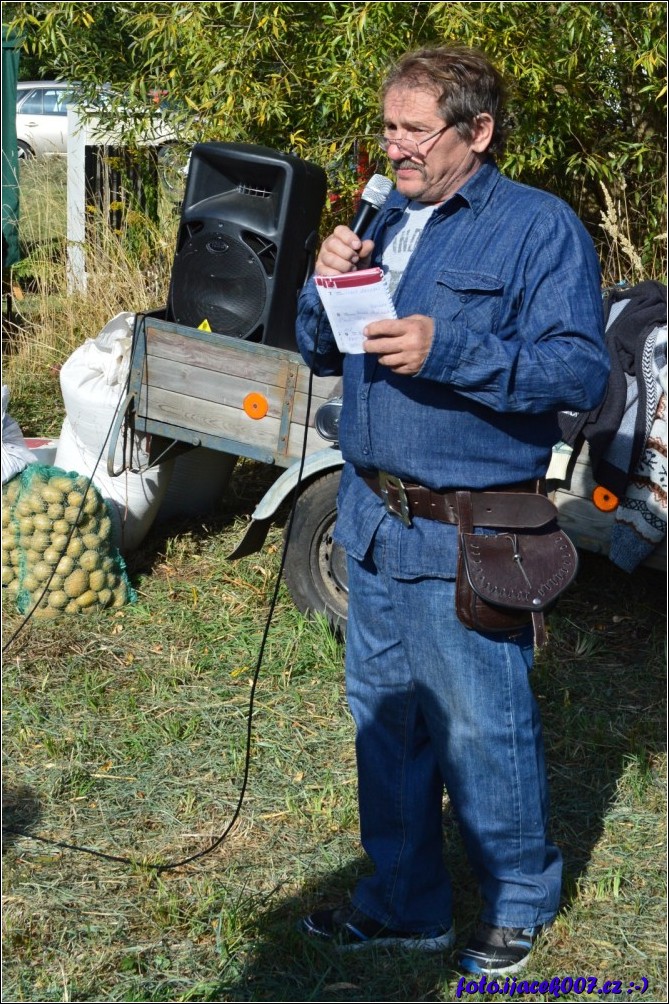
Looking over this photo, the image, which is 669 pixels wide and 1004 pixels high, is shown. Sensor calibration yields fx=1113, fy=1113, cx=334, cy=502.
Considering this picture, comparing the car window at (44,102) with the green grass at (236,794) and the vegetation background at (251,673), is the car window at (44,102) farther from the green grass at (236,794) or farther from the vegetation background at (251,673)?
the green grass at (236,794)

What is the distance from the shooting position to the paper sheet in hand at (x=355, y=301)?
2.13 meters

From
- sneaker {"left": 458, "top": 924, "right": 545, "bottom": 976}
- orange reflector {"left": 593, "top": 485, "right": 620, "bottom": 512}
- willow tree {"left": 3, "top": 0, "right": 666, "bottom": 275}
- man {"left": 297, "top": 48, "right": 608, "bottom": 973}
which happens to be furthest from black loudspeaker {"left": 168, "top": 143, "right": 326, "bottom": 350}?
sneaker {"left": 458, "top": 924, "right": 545, "bottom": 976}

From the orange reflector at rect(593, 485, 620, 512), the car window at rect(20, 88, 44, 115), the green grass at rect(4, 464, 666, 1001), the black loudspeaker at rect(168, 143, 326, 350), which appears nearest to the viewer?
the green grass at rect(4, 464, 666, 1001)

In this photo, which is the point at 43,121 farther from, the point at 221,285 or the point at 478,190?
the point at 478,190

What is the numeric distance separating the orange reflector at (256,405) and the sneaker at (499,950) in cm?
223

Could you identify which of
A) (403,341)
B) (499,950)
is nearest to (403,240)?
(403,341)

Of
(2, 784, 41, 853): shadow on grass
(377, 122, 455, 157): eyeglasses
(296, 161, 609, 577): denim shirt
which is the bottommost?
(2, 784, 41, 853): shadow on grass

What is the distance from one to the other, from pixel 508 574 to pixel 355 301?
0.66 meters

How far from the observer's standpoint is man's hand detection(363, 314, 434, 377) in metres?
2.12

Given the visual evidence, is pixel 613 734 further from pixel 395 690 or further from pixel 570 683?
pixel 395 690

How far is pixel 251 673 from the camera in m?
4.17

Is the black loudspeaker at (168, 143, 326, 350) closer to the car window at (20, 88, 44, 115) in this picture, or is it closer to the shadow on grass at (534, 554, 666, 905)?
the shadow on grass at (534, 554, 666, 905)

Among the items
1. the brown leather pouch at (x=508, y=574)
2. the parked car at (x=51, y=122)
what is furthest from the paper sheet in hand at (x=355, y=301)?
the parked car at (x=51, y=122)

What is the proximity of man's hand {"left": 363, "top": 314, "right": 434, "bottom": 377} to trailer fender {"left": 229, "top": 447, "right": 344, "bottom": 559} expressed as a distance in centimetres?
202
